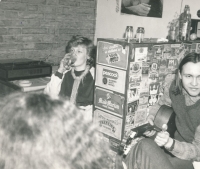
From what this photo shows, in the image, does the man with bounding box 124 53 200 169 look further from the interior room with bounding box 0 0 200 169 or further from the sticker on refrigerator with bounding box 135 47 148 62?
the sticker on refrigerator with bounding box 135 47 148 62

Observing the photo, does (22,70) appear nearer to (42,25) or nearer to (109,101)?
(42,25)

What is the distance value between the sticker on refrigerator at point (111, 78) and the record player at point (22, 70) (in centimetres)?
96

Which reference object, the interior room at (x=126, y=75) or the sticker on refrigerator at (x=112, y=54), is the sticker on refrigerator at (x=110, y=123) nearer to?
the interior room at (x=126, y=75)

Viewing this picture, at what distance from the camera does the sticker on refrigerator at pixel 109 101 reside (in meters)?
2.15

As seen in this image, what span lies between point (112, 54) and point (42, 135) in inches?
59.1

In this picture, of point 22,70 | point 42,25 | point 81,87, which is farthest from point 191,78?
point 42,25

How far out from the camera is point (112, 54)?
2.13 meters

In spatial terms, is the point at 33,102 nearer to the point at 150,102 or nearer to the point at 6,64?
the point at 150,102

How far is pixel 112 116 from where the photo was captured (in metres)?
2.23

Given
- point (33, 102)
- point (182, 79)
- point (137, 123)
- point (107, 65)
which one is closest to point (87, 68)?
point (107, 65)

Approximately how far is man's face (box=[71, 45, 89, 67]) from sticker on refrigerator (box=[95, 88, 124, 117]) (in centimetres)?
57

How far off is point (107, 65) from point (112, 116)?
420mm

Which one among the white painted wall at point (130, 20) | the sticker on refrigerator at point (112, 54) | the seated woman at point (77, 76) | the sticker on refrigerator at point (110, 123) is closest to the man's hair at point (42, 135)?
the sticker on refrigerator at point (112, 54)

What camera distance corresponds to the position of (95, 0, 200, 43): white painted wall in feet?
9.89
